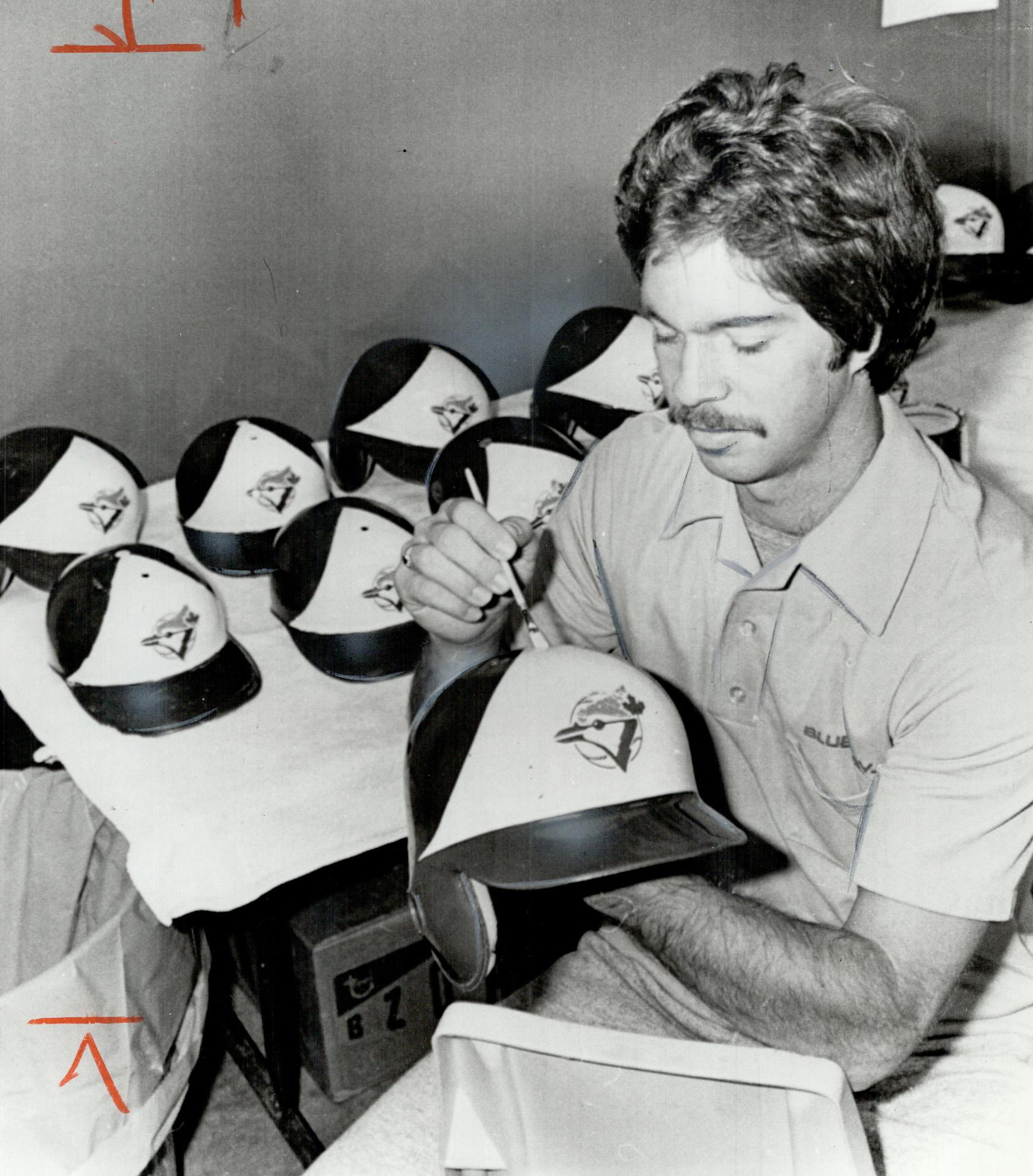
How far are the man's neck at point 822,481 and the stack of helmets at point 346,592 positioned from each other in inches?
22.5

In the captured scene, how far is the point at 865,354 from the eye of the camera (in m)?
0.89

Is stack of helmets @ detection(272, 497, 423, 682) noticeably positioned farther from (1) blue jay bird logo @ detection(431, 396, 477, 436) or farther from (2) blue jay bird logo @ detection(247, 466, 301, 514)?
(1) blue jay bird logo @ detection(431, 396, 477, 436)

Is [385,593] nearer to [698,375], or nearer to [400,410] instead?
[400,410]

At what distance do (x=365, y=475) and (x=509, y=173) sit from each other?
26.7 inches

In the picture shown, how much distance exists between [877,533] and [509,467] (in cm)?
81

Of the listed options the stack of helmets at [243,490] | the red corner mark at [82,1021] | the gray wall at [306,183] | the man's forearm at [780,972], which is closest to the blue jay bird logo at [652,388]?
the gray wall at [306,183]

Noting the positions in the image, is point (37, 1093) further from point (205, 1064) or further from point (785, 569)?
point (785, 569)

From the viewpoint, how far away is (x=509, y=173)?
213 cm

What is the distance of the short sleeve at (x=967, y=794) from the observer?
0.82m

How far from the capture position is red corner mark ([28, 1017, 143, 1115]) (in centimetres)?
108

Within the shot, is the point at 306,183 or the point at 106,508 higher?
the point at 306,183

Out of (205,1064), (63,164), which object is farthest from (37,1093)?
(63,164)

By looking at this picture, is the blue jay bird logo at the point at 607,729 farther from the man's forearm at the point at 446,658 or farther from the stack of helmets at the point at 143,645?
the stack of helmets at the point at 143,645

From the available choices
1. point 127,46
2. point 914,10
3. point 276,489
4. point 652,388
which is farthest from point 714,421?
point 914,10
